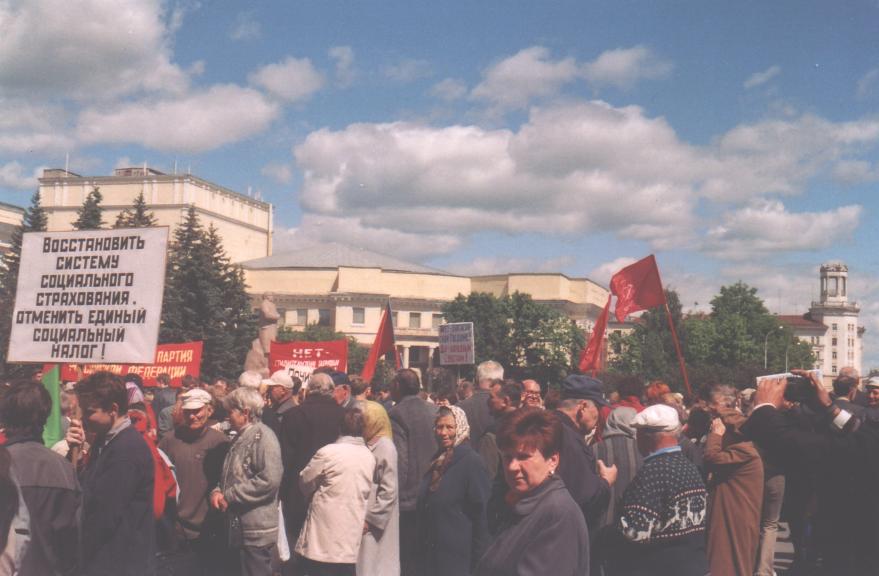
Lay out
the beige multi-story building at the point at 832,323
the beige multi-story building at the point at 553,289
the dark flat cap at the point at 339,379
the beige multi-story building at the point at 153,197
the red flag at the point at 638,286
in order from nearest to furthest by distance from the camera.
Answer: the dark flat cap at the point at 339,379 < the red flag at the point at 638,286 < the beige multi-story building at the point at 153,197 < the beige multi-story building at the point at 553,289 < the beige multi-story building at the point at 832,323

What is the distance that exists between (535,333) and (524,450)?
8455cm

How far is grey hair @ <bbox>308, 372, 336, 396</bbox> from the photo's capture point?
29.4 feet

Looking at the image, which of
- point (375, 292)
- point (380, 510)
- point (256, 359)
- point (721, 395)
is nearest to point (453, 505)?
point (380, 510)

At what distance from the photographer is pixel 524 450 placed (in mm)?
4109

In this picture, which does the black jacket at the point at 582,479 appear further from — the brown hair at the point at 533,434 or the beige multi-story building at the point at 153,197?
the beige multi-story building at the point at 153,197

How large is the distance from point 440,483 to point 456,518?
0.25 meters

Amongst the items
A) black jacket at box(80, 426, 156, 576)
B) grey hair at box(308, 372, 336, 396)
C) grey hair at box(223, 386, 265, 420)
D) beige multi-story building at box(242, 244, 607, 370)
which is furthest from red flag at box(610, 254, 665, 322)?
beige multi-story building at box(242, 244, 607, 370)

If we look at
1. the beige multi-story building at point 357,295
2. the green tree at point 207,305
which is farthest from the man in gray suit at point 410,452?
the beige multi-story building at point 357,295

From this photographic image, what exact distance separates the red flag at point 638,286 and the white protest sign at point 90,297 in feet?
26.5

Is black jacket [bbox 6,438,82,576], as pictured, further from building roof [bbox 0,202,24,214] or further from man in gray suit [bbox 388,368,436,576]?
building roof [bbox 0,202,24,214]

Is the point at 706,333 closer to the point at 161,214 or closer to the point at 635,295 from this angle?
the point at 161,214

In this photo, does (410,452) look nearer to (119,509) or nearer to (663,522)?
(119,509)

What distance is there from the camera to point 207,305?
55688 millimetres

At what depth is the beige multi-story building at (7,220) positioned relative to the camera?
87.3 meters
